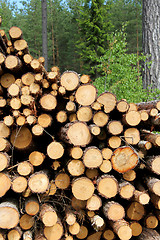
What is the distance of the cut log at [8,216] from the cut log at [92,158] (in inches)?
34.3

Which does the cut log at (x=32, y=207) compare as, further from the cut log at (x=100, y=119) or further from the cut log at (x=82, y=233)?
the cut log at (x=100, y=119)

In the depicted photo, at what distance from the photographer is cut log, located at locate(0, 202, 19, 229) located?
1.95 m

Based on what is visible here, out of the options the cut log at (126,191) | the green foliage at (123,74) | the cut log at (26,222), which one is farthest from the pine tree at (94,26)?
the cut log at (26,222)

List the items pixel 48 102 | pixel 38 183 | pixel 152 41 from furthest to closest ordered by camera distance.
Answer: pixel 152 41 < pixel 48 102 < pixel 38 183

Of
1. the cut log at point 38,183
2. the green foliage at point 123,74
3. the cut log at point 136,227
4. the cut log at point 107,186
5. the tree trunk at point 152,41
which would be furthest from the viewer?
the tree trunk at point 152,41

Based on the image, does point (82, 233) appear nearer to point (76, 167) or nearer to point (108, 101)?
point (76, 167)

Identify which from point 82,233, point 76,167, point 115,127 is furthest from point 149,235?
point 115,127

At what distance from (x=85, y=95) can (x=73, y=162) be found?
32.8 inches

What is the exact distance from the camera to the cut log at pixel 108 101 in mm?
2318

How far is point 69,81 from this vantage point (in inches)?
97.7

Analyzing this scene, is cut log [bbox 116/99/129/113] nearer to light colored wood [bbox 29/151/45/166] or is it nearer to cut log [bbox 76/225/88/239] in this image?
light colored wood [bbox 29/151/45/166]

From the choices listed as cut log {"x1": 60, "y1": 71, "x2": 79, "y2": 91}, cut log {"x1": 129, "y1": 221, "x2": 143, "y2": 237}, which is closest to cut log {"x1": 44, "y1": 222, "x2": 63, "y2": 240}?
cut log {"x1": 129, "y1": 221, "x2": 143, "y2": 237}

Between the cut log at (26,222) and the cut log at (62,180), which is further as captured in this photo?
the cut log at (62,180)

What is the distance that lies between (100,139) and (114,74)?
2905 mm
